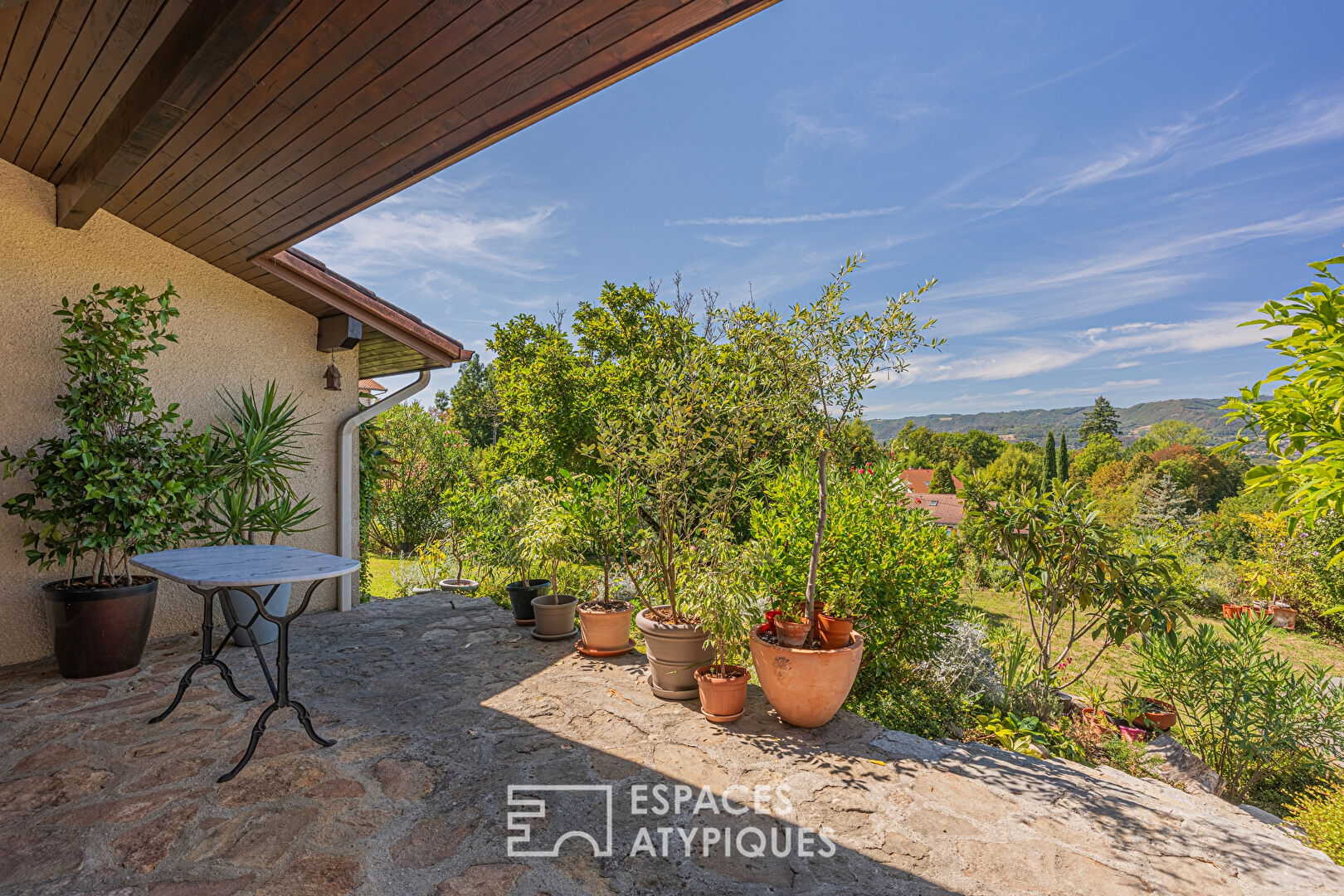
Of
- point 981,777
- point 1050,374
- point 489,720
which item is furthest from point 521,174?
point 1050,374

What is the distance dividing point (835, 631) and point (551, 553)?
2.18 m

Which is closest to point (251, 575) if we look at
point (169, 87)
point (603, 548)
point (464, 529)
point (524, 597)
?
point (169, 87)

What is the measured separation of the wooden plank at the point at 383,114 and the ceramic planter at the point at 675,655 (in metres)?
3.01

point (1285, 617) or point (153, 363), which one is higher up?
point (153, 363)

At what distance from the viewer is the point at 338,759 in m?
2.68

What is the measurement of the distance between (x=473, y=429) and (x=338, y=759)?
85.8 ft

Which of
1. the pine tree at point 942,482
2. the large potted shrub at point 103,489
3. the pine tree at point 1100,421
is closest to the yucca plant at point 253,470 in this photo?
the large potted shrub at point 103,489

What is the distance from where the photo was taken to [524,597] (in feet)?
17.3

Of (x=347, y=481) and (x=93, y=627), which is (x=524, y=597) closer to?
(x=347, y=481)

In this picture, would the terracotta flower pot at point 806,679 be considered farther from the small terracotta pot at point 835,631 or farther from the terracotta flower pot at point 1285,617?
the terracotta flower pot at point 1285,617

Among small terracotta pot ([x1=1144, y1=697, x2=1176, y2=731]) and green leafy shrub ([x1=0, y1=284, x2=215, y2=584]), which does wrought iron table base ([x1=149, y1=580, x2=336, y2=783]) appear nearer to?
green leafy shrub ([x1=0, y1=284, x2=215, y2=584])

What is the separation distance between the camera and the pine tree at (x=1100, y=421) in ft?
164

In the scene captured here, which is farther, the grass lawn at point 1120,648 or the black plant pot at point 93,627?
the grass lawn at point 1120,648

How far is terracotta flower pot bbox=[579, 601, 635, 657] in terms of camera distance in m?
4.32
